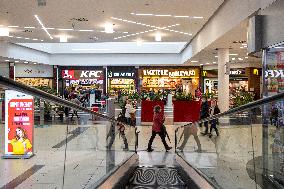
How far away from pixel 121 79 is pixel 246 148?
1140 inches

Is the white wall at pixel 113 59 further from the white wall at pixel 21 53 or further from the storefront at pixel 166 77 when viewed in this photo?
the storefront at pixel 166 77

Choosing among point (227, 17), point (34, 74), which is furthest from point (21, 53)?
point (227, 17)

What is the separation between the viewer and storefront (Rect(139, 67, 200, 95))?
33.8m

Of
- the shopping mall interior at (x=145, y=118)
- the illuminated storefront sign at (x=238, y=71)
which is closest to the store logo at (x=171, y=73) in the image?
the illuminated storefront sign at (x=238, y=71)

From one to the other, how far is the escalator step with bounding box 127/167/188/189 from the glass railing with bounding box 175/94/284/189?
0.43 m

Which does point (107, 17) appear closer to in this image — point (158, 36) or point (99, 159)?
point (158, 36)

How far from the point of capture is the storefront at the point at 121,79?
109 feet

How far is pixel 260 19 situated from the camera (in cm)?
772

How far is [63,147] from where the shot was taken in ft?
14.0

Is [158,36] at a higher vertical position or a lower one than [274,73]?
higher

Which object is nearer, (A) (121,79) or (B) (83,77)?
(A) (121,79)

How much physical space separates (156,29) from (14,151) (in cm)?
876

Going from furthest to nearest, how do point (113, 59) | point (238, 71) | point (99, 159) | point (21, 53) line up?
point (238, 71) → point (113, 59) → point (21, 53) → point (99, 159)

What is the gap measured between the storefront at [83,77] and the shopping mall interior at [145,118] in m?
6.34
